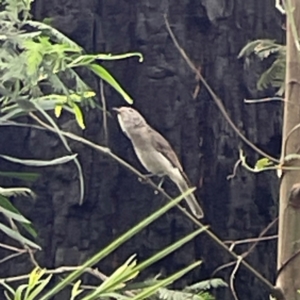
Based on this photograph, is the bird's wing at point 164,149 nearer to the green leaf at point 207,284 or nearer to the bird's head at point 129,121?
the bird's head at point 129,121

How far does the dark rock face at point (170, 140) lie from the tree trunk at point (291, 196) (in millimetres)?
1362

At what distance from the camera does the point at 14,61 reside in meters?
0.93

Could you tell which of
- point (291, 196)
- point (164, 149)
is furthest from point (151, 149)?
point (291, 196)

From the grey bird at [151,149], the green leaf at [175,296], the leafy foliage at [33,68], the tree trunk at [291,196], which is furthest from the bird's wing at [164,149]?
the leafy foliage at [33,68]

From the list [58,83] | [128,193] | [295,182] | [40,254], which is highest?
[58,83]

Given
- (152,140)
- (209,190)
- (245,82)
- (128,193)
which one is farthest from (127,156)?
(152,140)

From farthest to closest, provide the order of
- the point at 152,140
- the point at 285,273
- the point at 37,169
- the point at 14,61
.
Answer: the point at 37,169 → the point at 152,140 → the point at 285,273 → the point at 14,61

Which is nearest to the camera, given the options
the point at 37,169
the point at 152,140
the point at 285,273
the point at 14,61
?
the point at 14,61

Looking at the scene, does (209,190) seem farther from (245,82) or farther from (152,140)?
(152,140)

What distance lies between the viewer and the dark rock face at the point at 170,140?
8.14 feet

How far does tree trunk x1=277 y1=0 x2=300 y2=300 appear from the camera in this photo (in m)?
1.06

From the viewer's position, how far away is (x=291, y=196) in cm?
108

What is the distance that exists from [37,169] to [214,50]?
2.10 feet

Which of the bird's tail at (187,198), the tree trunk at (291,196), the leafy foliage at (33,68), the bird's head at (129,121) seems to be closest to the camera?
the leafy foliage at (33,68)
